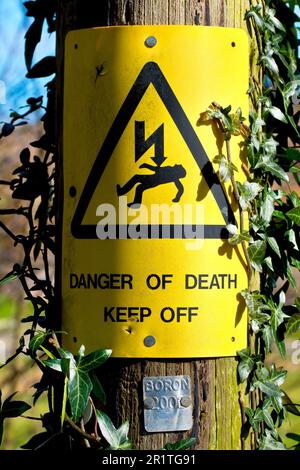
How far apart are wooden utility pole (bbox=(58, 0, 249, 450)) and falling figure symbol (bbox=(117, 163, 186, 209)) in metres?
0.41

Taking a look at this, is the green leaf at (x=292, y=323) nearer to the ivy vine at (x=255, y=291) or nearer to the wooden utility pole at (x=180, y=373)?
the ivy vine at (x=255, y=291)

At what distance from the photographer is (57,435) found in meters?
2.38

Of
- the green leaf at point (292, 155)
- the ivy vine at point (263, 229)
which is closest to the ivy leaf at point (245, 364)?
the ivy vine at point (263, 229)

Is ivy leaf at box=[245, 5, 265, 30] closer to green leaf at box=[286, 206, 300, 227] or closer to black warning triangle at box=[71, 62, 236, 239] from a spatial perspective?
black warning triangle at box=[71, 62, 236, 239]

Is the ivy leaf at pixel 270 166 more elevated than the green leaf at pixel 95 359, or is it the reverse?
the ivy leaf at pixel 270 166

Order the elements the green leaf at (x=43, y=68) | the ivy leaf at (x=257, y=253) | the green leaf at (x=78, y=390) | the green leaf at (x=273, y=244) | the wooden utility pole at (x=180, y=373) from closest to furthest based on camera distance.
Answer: the green leaf at (x=78, y=390)
the wooden utility pole at (x=180, y=373)
the ivy leaf at (x=257, y=253)
the green leaf at (x=273, y=244)
the green leaf at (x=43, y=68)

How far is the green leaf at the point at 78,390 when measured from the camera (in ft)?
7.13

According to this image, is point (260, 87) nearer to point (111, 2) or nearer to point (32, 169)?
point (111, 2)

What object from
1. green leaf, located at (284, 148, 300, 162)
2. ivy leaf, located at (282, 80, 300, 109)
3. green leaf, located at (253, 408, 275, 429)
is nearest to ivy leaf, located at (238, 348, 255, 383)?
green leaf, located at (253, 408, 275, 429)

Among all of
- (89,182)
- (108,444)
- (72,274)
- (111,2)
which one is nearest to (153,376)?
(108,444)

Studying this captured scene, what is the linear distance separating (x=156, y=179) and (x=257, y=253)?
382 millimetres

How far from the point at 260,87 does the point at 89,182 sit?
615 millimetres

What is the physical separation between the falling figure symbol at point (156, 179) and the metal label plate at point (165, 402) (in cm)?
48

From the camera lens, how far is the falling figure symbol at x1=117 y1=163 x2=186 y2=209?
2.25m
